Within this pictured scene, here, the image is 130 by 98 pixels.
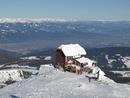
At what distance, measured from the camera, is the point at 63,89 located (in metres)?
56.9

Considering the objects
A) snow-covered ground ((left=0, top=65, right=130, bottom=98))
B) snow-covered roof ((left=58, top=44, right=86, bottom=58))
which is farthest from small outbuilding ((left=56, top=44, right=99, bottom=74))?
snow-covered ground ((left=0, top=65, right=130, bottom=98))

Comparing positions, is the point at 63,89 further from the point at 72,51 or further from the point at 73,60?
the point at 73,60

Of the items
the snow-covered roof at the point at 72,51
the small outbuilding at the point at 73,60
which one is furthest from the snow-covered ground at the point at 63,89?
the snow-covered roof at the point at 72,51

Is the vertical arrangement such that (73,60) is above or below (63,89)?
below

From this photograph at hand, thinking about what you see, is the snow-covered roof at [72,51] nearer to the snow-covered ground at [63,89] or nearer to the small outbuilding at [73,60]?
the small outbuilding at [73,60]

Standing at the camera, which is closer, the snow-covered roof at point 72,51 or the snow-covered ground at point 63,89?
the snow-covered ground at point 63,89

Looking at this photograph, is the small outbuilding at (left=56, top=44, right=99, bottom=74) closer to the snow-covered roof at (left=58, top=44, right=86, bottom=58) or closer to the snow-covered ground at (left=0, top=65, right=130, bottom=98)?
the snow-covered roof at (left=58, top=44, right=86, bottom=58)

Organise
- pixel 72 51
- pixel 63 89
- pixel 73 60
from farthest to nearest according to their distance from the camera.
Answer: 1. pixel 73 60
2. pixel 72 51
3. pixel 63 89

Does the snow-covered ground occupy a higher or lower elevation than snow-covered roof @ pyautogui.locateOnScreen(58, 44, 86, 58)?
lower

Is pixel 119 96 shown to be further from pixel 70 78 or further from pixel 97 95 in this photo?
pixel 70 78

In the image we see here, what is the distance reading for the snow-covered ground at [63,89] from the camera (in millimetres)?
52906

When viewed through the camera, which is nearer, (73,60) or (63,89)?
(63,89)

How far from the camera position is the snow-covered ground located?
5291 cm

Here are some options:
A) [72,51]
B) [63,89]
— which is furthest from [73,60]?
[63,89]
